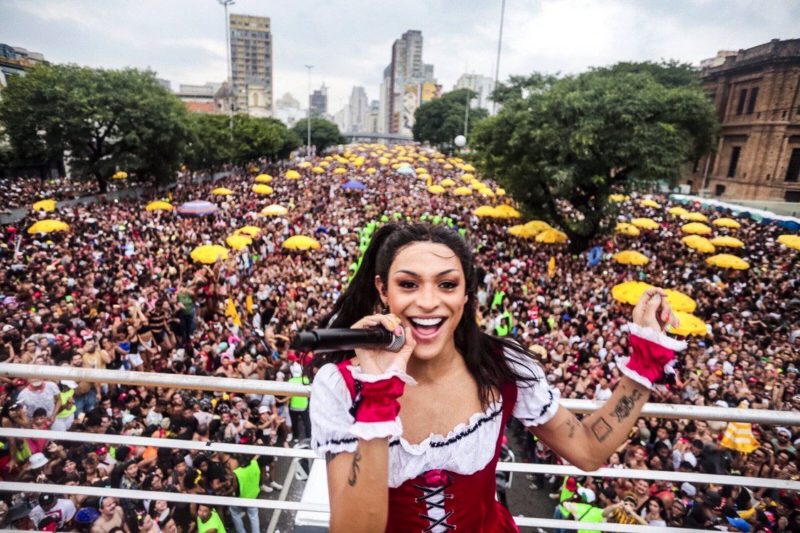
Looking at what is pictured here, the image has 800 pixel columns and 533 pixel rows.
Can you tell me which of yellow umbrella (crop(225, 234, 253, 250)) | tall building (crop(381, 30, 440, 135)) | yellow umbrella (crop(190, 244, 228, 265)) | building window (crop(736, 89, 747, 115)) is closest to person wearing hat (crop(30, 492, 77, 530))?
yellow umbrella (crop(190, 244, 228, 265))

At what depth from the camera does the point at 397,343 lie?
1269 millimetres

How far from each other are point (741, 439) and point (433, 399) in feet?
19.6

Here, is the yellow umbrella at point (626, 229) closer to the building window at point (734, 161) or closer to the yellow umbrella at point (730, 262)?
the yellow umbrella at point (730, 262)

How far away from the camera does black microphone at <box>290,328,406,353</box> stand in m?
1.15

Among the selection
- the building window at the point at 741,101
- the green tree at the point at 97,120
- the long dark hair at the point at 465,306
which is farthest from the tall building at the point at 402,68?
the long dark hair at the point at 465,306

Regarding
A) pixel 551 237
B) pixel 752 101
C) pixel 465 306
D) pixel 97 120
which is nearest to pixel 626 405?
pixel 465 306

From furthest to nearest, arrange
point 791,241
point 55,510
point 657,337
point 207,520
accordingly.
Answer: point 791,241, point 207,520, point 55,510, point 657,337

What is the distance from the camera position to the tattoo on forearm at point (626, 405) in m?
1.69

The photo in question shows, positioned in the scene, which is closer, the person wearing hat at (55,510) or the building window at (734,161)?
the person wearing hat at (55,510)

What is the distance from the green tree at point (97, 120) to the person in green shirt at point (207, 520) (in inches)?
969

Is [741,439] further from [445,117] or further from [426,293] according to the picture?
[445,117]

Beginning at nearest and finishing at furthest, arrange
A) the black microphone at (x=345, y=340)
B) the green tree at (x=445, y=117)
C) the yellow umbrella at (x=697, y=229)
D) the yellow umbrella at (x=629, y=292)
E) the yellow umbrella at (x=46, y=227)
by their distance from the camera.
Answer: the black microphone at (x=345, y=340) < the yellow umbrella at (x=629, y=292) < the yellow umbrella at (x=46, y=227) < the yellow umbrella at (x=697, y=229) < the green tree at (x=445, y=117)

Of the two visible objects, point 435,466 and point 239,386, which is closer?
point 435,466

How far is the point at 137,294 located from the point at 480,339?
11166 mm
